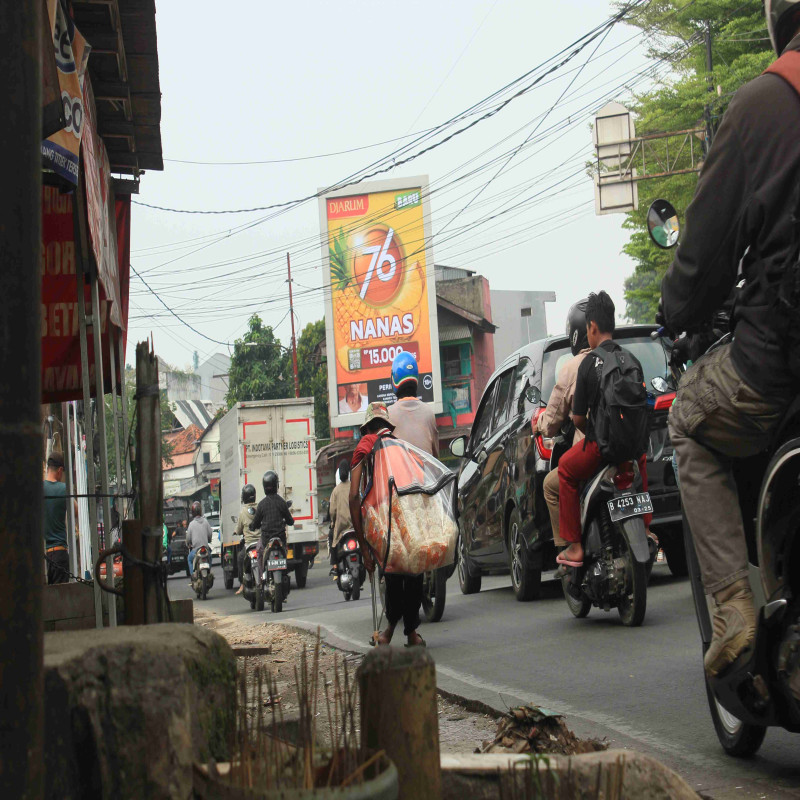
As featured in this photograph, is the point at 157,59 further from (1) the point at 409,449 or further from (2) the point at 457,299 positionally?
(2) the point at 457,299

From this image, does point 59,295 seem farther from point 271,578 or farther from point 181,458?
point 181,458

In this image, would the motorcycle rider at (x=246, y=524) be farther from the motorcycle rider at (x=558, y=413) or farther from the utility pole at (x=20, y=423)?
the utility pole at (x=20, y=423)

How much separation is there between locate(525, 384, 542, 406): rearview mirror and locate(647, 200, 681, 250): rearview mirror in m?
2.05

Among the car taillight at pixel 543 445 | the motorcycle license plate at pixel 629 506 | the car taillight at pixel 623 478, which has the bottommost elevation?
the motorcycle license plate at pixel 629 506

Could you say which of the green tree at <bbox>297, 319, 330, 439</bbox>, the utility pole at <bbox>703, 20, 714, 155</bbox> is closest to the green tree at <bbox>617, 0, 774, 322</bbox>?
the utility pole at <bbox>703, 20, 714, 155</bbox>

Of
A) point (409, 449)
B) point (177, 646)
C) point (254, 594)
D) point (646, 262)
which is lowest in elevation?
point (254, 594)

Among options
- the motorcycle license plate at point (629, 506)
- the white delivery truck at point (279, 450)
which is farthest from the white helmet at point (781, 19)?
the white delivery truck at point (279, 450)

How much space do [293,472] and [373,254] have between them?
95.7ft

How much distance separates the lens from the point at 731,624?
3.13 metres

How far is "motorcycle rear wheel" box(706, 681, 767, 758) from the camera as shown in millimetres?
3717

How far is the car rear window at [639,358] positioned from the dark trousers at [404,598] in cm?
249

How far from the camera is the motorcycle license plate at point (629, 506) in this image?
666cm

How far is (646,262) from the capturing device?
28.3 metres

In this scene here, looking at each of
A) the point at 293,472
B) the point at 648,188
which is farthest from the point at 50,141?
the point at 648,188
